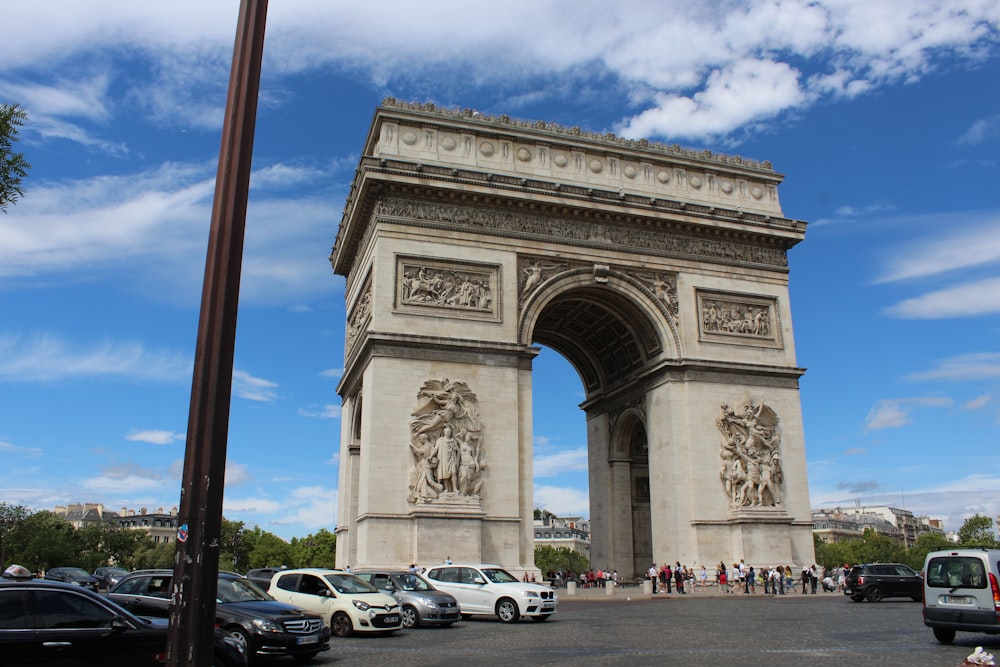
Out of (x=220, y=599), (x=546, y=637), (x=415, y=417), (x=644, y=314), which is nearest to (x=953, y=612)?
(x=546, y=637)

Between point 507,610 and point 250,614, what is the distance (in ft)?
27.9

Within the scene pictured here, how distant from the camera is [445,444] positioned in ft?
90.1

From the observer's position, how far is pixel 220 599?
13055mm

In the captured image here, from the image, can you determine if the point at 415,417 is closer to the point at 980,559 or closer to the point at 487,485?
the point at 487,485

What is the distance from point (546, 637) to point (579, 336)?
22568mm

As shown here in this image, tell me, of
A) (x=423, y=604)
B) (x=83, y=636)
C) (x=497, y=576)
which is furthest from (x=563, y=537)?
(x=83, y=636)

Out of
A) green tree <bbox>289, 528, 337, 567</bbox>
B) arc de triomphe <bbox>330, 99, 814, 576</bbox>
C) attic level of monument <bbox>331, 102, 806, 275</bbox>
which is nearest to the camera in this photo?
arc de triomphe <bbox>330, 99, 814, 576</bbox>

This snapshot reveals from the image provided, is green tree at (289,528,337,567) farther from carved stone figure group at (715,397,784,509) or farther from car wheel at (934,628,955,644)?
car wheel at (934,628,955,644)

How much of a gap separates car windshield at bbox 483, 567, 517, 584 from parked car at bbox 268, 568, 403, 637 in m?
4.01

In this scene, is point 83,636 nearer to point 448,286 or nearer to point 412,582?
point 412,582

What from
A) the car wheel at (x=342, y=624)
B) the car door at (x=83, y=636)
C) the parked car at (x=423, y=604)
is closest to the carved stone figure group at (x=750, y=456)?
the parked car at (x=423, y=604)

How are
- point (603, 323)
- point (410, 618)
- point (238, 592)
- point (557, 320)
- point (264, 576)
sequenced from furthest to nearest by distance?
point (557, 320)
point (603, 323)
point (264, 576)
point (410, 618)
point (238, 592)

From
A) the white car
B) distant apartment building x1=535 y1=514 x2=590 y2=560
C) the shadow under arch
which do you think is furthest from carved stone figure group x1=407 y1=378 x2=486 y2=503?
distant apartment building x1=535 y1=514 x2=590 y2=560

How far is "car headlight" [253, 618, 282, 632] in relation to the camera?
39.7ft
